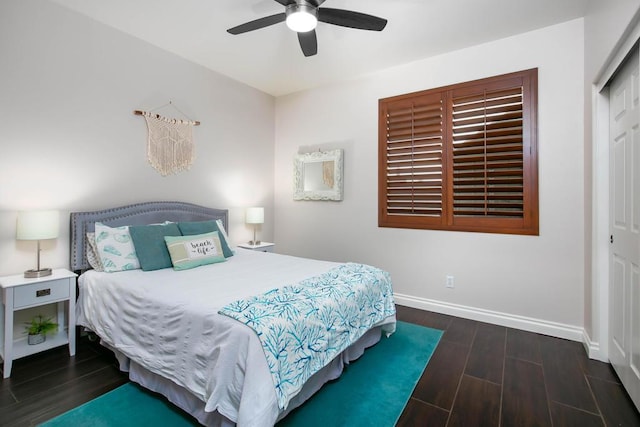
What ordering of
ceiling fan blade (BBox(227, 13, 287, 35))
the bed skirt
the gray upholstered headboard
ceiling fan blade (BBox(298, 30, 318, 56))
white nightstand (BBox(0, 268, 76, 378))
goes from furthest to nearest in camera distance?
the gray upholstered headboard → ceiling fan blade (BBox(298, 30, 318, 56)) → ceiling fan blade (BBox(227, 13, 287, 35)) → white nightstand (BBox(0, 268, 76, 378)) → the bed skirt

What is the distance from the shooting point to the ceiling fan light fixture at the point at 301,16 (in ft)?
7.24

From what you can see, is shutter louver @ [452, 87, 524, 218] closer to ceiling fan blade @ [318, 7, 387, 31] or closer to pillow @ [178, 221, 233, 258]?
ceiling fan blade @ [318, 7, 387, 31]

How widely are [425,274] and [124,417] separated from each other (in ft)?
9.70

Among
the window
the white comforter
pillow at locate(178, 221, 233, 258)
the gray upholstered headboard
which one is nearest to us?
the white comforter

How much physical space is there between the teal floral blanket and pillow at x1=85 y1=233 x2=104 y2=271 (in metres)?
1.68

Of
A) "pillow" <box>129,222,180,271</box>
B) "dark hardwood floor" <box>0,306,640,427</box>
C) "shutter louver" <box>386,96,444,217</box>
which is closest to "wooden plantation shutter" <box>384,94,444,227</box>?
"shutter louver" <box>386,96,444,217</box>

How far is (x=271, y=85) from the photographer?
4.42 meters

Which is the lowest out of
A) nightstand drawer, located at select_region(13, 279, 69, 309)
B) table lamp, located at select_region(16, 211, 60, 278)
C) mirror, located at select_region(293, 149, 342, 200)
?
nightstand drawer, located at select_region(13, 279, 69, 309)

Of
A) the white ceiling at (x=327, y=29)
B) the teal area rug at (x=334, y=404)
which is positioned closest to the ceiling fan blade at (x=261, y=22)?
the white ceiling at (x=327, y=29)

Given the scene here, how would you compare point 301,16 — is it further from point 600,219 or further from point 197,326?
point 600,219

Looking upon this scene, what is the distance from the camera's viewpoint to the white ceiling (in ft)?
8.57

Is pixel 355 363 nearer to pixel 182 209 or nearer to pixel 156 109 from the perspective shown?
pixel 182 209

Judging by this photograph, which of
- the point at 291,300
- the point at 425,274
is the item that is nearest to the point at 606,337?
the point at 425,274

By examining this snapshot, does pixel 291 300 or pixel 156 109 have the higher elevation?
pixel 156 109
